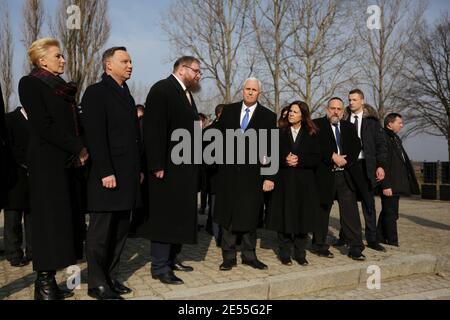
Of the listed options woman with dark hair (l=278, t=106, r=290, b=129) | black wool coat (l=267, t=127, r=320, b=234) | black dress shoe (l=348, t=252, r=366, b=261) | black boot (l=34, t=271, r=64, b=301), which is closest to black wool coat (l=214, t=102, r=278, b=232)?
black wool coat (l=267, t=127, r=320, b=234)

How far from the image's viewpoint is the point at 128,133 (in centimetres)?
405

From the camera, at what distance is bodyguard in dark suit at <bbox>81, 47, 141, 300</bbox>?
12.6ft

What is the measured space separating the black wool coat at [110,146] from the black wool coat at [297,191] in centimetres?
197

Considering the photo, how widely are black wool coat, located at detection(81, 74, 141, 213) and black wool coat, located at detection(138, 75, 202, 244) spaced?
0.92 ft

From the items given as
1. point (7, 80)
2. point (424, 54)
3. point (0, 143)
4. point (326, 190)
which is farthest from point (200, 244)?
point (424, 54)

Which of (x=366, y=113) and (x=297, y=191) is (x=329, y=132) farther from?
→ (x=366, y=113)

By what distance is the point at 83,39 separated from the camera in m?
20.5

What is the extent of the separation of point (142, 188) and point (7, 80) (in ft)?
73.2

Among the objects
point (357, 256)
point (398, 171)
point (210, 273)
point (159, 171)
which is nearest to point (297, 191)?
point (357, 256)

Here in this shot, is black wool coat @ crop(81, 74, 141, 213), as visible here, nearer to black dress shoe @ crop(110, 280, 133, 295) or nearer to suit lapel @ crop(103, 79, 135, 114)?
suit lapel @ crop(103, 79, 135, 114)
